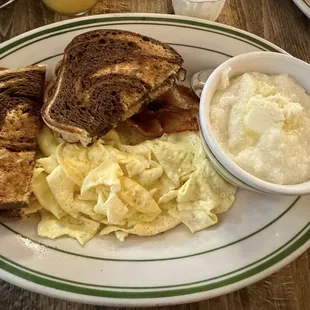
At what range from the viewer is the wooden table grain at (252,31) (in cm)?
151

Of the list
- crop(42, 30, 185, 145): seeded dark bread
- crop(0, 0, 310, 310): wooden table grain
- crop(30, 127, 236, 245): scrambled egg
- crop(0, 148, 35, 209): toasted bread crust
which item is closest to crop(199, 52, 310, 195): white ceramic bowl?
crop(30, 127, 236, 245): scrambled egg

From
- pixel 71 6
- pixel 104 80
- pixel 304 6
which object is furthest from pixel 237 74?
pixel 71 6

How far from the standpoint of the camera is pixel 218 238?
1.52 m

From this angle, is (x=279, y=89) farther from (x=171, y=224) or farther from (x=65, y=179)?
(x=65, y=179)

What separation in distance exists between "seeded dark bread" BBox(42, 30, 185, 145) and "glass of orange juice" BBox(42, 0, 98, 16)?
0.37 m

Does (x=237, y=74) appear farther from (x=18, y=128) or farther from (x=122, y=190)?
(x=18, y=128)

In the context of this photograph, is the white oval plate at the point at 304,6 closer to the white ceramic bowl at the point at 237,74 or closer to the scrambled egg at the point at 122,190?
the white ceramic bowl at the point at 237,74

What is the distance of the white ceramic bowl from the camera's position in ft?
4.61

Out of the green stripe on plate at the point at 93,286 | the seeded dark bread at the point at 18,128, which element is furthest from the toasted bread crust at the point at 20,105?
the green stripe on plate at the point at 93,286

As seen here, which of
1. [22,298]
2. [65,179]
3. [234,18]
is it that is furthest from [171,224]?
[234,18]

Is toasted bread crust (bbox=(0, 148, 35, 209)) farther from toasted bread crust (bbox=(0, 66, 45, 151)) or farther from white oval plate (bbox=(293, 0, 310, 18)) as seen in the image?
white oval plate (bbox=(293, 0, 310, 18))

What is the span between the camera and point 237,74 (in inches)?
65.1

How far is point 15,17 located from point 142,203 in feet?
3.76

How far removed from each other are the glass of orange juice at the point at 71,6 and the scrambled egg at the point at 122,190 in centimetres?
70
